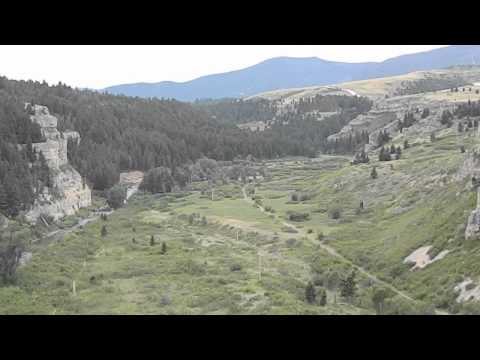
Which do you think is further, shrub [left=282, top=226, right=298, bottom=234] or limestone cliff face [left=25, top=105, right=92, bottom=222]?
limestone cliff face [left=25, top=105, right=92, bottom=222]

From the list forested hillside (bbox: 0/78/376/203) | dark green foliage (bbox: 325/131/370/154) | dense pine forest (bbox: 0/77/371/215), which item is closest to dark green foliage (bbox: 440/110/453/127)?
dark green foliage (bbox: 325/131/370/154)

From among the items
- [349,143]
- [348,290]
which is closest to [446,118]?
[349,143]

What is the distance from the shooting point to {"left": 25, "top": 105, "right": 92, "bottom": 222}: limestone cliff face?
6669 cm

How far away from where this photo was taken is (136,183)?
109438mm

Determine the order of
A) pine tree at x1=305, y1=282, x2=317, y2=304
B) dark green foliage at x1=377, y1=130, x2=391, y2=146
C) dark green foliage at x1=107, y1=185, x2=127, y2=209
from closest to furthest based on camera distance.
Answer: pine tree at x1=305, y1=282, x2=317, y2=304 → dark green foliage at x1=107, y1=185, x2=127, y2=209 → dark green foliage at x1=377, y1=130, x2=391, y2=146

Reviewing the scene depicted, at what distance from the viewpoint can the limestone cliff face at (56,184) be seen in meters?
66.7

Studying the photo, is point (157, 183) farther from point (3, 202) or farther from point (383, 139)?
point (383, 139)

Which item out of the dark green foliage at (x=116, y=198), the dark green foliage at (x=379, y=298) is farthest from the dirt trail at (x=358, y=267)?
the dark green foliage at (x=116, y=198)

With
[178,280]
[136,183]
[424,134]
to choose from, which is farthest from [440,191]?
[136,183]

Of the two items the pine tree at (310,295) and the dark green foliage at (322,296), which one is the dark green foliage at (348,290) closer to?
the dark green foliage at (322,296)

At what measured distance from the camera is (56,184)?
72.3 m

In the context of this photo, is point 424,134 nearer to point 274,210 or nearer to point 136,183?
point 274,210

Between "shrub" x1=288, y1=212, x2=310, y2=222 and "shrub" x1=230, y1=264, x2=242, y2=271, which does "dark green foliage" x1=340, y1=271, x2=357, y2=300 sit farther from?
"shrub" x1=288, y1=212, x2=310, y2=222
